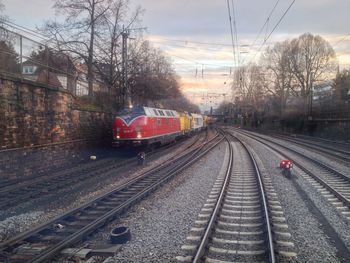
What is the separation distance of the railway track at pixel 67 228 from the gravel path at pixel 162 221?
254mm

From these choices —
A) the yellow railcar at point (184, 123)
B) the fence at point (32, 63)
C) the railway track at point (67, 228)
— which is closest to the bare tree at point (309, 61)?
the yellow railcar at point (184, 123)

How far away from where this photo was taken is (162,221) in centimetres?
764

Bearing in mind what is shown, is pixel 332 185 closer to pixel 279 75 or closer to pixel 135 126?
pixel 135 126

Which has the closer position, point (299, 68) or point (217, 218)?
point (217, 218)

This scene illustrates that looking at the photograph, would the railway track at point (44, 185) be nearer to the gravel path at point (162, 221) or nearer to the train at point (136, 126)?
the gravel path at point (162, 221)

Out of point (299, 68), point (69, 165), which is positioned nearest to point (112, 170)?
point (69, 165)

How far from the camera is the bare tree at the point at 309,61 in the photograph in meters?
51.7

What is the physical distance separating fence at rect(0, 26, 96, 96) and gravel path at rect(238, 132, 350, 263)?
11377 mm

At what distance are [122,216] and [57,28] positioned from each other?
76.7ft

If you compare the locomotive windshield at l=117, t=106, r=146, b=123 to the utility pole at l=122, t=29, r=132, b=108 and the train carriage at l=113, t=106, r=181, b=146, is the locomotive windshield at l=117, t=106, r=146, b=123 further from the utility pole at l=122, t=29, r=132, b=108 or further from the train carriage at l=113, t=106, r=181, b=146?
the utility pole at l=122, t=29, r=132, b=108

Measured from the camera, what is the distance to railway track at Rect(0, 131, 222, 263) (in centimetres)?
573

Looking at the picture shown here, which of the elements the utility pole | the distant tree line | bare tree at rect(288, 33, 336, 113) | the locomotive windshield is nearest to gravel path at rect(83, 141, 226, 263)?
the locomotive windshield

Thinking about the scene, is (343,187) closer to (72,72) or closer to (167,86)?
(72,72)

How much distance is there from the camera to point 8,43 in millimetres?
14516
